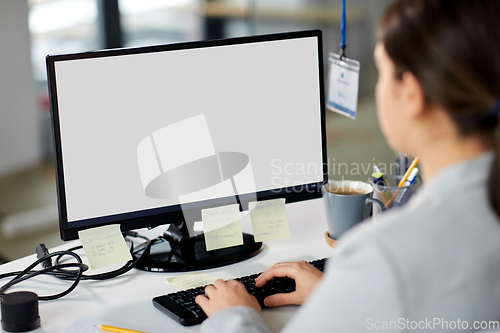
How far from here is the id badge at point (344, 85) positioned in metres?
1.19

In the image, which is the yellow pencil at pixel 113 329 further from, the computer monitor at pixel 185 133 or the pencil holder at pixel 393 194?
the pencil holder at pixel 393 194

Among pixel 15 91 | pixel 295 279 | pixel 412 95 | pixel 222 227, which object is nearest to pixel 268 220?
pixel 222 227

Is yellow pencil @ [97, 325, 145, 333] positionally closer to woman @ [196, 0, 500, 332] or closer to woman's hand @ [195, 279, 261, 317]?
woman's hand @ [195, 279, 261, 317]

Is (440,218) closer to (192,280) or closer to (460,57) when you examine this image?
(460,57)

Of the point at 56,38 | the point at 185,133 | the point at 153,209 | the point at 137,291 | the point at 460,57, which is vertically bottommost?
the point at 137,291

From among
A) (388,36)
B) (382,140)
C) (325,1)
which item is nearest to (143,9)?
(325,1)


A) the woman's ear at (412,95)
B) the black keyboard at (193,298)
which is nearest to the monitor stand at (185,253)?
the black keyboard at (193,298)

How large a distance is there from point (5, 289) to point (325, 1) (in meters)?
3.32

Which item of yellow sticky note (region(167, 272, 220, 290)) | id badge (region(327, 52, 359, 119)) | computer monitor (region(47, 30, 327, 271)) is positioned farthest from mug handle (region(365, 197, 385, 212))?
yellow sticky note (region(167, 272, 220, 290))

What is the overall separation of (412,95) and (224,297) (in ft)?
1.37

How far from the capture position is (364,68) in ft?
12.5

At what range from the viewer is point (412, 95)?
60cm

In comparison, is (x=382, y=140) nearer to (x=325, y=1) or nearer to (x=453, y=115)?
(x=325, y=1)

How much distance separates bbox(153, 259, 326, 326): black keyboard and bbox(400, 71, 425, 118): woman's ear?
403 millimetres
